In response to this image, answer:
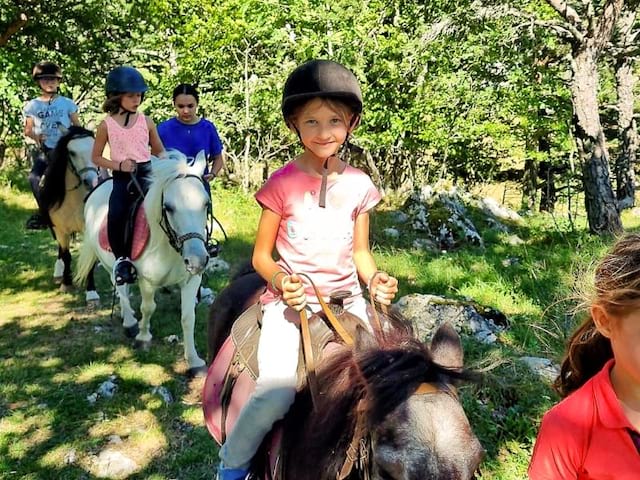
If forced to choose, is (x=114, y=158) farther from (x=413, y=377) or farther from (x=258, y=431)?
(x=413, y=377)

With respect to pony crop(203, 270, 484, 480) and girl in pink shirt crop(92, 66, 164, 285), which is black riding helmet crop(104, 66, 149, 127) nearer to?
girl in pink shirt crop(92, 66, 164, 285)

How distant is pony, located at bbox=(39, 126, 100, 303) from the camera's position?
6.68 metres

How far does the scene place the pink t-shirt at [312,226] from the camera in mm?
2312

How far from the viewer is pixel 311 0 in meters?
11.1

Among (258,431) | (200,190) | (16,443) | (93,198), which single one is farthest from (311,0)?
(258,431)

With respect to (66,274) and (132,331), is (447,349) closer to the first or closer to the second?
(132,331)

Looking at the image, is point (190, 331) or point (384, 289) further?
point (190, 331)

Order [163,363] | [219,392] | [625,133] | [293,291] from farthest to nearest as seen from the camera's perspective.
Answer: [625,133], [163,363], [219,392], [293,291]

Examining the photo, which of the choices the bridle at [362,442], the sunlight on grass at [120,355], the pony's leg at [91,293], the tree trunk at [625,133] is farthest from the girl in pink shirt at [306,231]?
the tree trunk at [625,133]

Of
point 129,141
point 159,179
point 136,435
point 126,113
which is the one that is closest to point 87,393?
point 136,435

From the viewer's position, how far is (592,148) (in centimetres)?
810

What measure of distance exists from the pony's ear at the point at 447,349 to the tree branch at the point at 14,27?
→ 8324 millimetres

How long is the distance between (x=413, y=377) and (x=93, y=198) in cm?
490

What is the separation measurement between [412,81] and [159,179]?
819 cm
